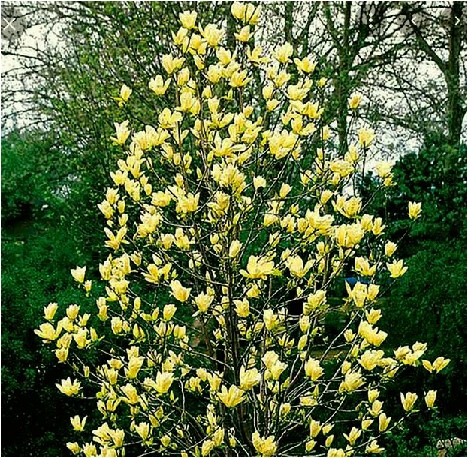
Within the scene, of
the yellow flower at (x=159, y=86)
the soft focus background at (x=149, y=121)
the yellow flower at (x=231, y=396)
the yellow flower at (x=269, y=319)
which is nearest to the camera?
the yellow flower at (x=231, y=396)

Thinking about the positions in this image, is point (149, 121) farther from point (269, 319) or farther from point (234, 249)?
point (269, 319)

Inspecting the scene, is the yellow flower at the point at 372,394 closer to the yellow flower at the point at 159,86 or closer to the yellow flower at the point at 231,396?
the yellow flower at the point at 231,396

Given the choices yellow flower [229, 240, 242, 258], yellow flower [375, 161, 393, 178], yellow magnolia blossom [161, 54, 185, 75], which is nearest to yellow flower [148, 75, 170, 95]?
yellow magnolia blossom [161, 54, 185, 75]

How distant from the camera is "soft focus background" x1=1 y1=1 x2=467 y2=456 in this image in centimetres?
368

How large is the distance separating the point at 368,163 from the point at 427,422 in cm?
264

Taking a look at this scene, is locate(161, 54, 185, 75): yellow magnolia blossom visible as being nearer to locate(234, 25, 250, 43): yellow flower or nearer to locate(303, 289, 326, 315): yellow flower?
locate(234, 25, 250, 43): yellow flower

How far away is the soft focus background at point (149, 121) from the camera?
12.1ft

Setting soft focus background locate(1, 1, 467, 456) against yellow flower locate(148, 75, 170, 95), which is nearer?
yellow flower locate(148, 75, 170, 95)

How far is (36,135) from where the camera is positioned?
620cm

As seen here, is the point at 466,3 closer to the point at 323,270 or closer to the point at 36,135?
the point at 36,135

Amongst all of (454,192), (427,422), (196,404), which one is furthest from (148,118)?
(454,192)

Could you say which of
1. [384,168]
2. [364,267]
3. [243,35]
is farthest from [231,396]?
[243,35]

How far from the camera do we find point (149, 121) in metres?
4.13

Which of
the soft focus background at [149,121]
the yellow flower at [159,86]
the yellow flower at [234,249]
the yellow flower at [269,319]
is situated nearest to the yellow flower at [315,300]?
the yellow flower at [269,319]
